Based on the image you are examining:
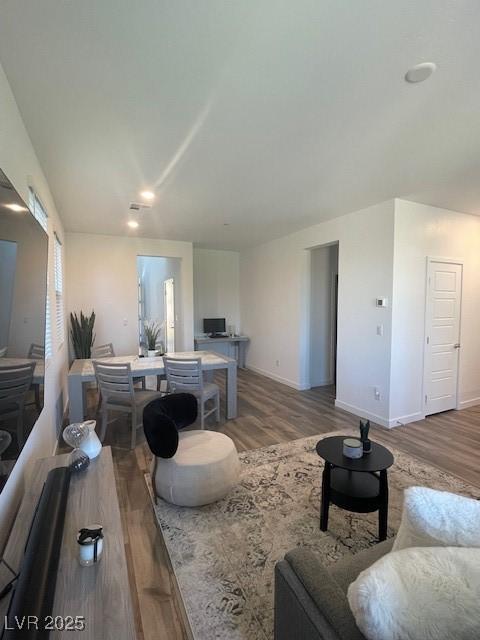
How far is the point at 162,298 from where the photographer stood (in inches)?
329

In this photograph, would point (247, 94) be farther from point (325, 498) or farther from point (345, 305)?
point (345, 305)

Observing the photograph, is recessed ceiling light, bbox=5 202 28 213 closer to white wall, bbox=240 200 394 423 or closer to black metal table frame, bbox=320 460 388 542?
black metal table frame, bbox=320 460 388 542

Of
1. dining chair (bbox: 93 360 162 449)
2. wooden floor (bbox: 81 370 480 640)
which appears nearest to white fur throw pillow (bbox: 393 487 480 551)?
wooden floor (bbox: 81 370 480 640)

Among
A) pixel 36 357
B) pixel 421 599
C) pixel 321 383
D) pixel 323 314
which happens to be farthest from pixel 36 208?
pixel 321 383

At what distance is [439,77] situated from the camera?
1603mm

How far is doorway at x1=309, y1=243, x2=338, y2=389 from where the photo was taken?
536 centimetres

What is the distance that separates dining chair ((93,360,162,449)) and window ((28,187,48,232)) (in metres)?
1.44

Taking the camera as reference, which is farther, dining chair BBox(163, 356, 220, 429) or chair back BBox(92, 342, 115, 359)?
chair back BBox(92, 342, 115, 359)

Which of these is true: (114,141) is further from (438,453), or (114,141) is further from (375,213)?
(438,453)

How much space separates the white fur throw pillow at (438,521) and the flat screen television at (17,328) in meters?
1.42

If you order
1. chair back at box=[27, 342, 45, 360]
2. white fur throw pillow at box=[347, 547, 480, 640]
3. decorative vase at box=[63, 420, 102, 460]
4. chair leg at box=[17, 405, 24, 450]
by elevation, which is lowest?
decorative vase at box=[63, 420, 102, 460]

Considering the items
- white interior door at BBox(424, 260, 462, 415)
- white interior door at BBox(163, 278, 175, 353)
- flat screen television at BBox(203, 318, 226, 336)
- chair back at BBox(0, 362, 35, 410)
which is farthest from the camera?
white interior door at BBox(163, 278, 175, 353)

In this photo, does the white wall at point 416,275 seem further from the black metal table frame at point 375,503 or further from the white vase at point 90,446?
the white vase at point 90,446

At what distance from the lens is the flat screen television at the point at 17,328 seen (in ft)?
3.57
